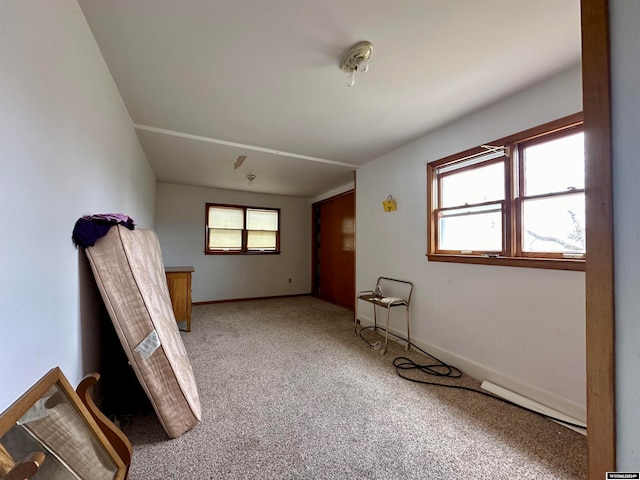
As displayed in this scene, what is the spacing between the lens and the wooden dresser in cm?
336

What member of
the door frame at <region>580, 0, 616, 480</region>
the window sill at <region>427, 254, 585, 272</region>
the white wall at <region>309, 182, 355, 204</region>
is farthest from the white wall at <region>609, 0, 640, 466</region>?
the white wall at <region>309, 182, 355, 204</region>

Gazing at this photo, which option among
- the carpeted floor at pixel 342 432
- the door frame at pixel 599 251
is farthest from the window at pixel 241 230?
the door frame at pixel 599 251

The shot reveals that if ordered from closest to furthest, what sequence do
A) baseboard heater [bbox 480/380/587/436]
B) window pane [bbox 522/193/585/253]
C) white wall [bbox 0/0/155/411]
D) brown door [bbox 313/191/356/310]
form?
white wall [bbox 0/0/155/411], baseboard heater [bbox 480/380/587/436], window pane [bbox 522/193/585/253], brown door [bbox 313/191/356/310]

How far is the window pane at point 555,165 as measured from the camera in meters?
1.72

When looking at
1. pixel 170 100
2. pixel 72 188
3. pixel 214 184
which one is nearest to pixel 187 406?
pixel 72 188

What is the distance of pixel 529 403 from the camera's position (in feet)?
6.00

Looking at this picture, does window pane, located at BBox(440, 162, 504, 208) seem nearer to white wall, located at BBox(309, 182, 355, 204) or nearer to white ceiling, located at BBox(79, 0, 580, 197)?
white ceiling, located at BBox(79, 0, 580, 197)

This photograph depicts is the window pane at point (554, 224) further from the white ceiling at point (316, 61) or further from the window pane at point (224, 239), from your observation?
the window pane at point (224, 239)

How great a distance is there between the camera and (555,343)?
1758mm

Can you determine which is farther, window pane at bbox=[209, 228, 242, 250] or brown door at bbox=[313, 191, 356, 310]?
window pane at bbox=[209, 228, 242, 250]

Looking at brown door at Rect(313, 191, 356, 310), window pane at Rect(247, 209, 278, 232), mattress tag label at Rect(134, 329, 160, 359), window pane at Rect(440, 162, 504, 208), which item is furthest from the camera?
window pane at Rect(247, 209, 278, 232)

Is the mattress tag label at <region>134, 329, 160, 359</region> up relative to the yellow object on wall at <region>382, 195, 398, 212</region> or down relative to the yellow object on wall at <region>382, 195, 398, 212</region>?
down

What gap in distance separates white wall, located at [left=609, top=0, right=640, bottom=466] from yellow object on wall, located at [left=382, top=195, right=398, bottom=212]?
8.37 feet

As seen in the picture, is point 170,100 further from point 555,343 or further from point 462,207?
point 555,343
